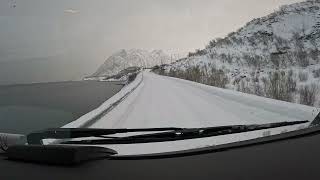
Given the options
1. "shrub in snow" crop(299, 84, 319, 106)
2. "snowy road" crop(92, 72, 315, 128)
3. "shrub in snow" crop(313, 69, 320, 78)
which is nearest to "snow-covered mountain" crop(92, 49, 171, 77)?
"snowy road" crop(92, 72, 315, 128)

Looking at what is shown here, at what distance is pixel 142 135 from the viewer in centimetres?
299

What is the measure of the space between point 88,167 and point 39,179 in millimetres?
263

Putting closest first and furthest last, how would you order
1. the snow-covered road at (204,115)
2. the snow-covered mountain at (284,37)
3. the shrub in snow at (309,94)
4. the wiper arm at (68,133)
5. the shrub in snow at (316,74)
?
the wiper arm at (68,133) < the snow-covered road at (204,115) < the snow-covered mountain at (284,37) < the shrub in snow at (316,74) < the shrub in snow at (309,94)

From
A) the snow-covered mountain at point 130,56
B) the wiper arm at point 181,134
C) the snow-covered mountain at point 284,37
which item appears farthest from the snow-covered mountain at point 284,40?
the wiper arm at point 181,134

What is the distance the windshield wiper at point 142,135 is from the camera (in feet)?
9.30

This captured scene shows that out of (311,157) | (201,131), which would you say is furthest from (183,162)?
(201,131)

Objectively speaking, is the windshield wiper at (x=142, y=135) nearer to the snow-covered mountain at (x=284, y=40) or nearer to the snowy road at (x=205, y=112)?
the snow-covered mountain at (x=284, y=40)

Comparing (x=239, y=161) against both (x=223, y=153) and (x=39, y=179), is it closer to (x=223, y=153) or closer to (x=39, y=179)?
(x=223, y=153)

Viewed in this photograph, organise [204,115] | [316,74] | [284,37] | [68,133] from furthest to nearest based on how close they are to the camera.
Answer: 1. [204,115]
2. [316,74]
3. [284,37]
4. [68,133]

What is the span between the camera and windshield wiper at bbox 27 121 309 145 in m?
2.84

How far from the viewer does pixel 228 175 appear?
2.01 m

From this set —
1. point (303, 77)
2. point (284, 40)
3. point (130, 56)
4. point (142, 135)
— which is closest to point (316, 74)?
point (303, 77)

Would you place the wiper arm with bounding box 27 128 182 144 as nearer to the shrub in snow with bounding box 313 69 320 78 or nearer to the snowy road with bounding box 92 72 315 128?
the snowy road with bounding box 92 72 315 128

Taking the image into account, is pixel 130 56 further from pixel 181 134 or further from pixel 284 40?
pixel 284 40
